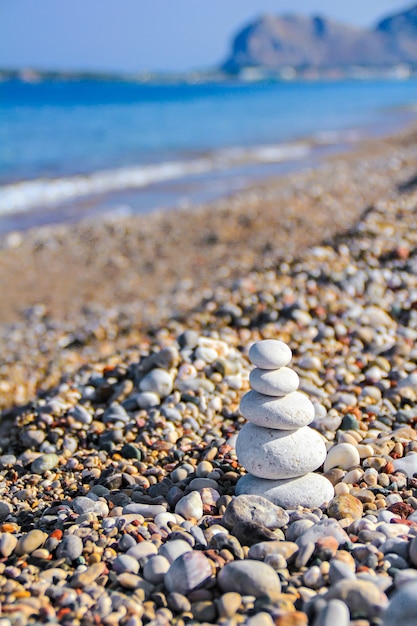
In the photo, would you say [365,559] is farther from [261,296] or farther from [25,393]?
[25,393]

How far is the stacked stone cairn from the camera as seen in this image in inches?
110

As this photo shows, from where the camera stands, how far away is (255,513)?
8.54ft

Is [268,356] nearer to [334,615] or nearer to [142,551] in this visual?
[142,551]

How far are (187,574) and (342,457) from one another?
3.83 feet

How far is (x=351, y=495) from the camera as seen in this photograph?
2859 millimetres

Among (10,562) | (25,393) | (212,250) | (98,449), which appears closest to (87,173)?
(212,250)

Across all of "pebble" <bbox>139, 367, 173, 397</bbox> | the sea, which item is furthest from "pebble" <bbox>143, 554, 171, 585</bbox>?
the sea

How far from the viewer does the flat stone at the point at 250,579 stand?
85.8 inches

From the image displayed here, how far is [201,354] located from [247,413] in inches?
62.8

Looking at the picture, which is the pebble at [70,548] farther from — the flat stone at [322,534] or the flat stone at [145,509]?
the flat stone at [322,534]

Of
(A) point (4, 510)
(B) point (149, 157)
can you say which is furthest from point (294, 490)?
(B) point (149, 157)

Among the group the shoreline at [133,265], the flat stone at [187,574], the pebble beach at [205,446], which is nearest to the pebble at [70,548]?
the pebble beach at [205,446]

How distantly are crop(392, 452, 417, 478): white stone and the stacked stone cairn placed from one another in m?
0.43

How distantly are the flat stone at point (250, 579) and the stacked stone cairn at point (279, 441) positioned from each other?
600 millimetres
